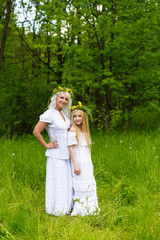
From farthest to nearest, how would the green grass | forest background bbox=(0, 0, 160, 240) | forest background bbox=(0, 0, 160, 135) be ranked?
forest background bbox=(0, 0, 160, 135) < forest background bbox=(0, 0, 160, 240) < the green grass

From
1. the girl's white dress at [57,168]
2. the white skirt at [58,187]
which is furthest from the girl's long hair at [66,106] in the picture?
the white skirt at [58,187]

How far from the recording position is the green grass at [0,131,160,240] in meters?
3.15

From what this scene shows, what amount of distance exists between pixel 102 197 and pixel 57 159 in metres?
1.19

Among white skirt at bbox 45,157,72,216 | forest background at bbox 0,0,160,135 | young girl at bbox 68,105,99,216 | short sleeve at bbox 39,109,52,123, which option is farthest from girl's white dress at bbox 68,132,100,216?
forest background at bbox 0,0,160,135

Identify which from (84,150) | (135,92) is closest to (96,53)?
(135,92)

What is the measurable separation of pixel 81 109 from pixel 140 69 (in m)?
5.28

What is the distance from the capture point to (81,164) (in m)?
3.87

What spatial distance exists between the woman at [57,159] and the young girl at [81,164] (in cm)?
14

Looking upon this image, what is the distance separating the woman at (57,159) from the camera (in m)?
3.94

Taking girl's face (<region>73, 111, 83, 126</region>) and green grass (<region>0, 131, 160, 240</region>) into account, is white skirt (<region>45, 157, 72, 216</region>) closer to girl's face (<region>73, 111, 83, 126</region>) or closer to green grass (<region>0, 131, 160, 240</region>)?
green grass (<region>0, 131, 160, 240</region>)

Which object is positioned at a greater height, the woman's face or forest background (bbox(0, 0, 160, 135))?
forest background (bbox(0, 0, 160, 135))

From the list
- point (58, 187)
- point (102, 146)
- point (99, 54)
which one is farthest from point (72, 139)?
point (99, 54)

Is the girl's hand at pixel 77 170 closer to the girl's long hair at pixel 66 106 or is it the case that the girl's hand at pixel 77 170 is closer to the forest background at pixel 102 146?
the forest background at pixel 102 146

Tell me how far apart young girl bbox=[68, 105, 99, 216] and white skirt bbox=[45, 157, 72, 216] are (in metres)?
0.14
